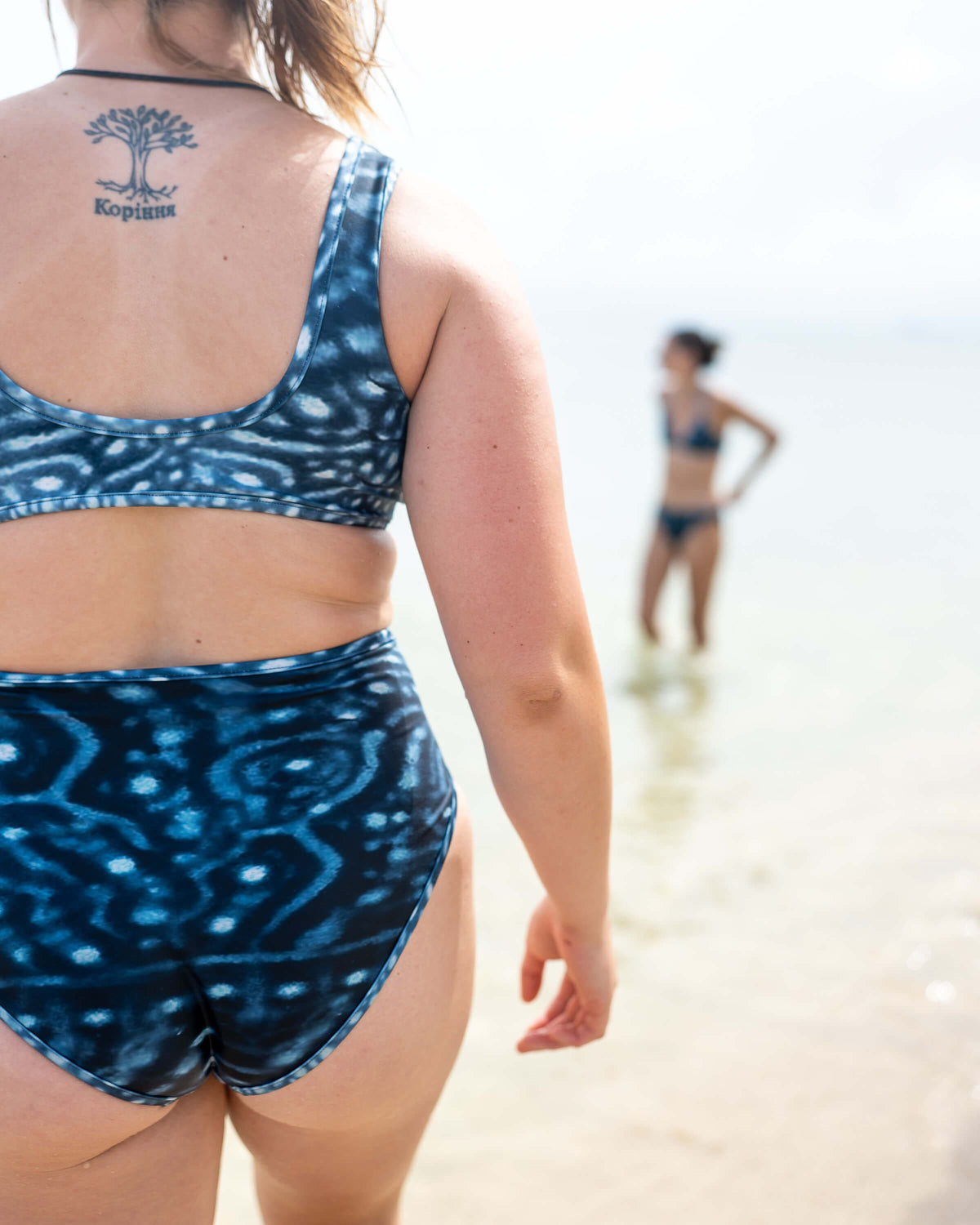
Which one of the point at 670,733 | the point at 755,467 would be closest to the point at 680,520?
the point at 755,467

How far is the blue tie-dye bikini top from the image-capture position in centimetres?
101

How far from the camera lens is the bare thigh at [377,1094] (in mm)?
1125

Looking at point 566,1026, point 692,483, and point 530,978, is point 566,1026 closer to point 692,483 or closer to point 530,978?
point 530,978

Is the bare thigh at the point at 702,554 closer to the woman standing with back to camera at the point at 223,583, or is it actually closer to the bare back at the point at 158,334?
the woman standing with back to camera at the point at 223,583

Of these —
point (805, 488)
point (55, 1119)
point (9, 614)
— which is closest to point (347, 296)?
point (9, 614)

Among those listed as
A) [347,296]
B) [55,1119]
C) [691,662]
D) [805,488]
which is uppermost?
[347,296]

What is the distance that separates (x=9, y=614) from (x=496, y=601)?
1.56ft

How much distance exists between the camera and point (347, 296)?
105 centimetres

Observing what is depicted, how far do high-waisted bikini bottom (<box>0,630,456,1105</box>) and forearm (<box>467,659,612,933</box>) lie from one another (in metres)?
0.15

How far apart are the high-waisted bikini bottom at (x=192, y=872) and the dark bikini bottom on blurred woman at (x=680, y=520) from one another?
19.7 feet

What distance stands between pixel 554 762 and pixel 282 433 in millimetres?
467

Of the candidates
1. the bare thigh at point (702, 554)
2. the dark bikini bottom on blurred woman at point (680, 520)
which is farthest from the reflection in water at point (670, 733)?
the dark bikini bottom on blurred woman at point (680, 520)

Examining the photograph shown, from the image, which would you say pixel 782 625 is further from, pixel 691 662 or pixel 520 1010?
pixel 520 1010

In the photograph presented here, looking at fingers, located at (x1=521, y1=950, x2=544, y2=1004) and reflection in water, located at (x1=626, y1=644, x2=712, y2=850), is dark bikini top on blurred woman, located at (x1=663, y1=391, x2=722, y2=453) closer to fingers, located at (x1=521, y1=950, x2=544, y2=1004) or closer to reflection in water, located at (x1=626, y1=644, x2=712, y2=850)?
reflection in water, located at (x1=626, y1=644, x2=712, y2=850)
